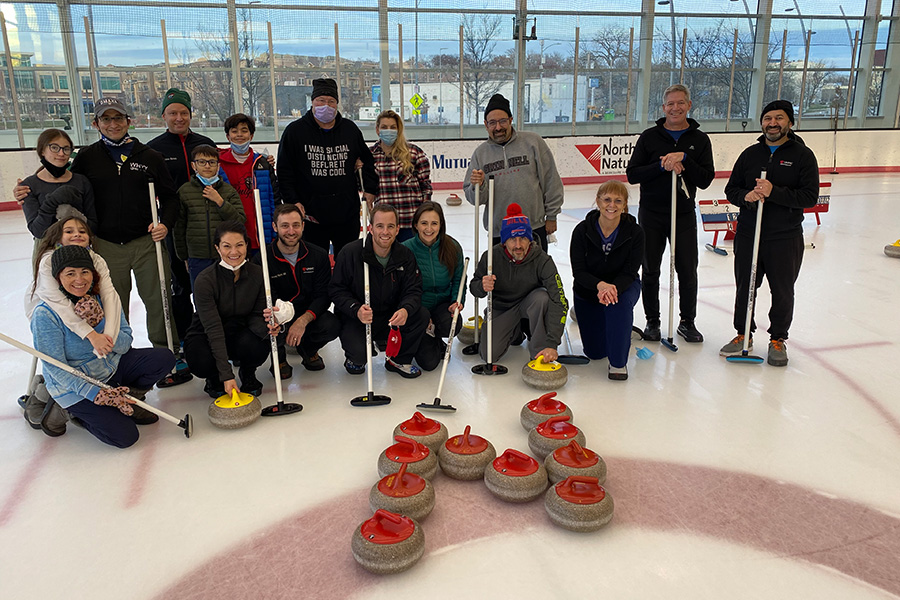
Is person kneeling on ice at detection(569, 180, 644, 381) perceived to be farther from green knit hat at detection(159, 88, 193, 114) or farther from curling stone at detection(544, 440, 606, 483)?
green knit hat at detection(159, 88, 193, 114)

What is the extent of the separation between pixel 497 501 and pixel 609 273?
167 cm

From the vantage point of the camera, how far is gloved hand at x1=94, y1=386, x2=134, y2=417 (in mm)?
2611

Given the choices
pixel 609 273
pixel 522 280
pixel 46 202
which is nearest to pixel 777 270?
pixel 609 273

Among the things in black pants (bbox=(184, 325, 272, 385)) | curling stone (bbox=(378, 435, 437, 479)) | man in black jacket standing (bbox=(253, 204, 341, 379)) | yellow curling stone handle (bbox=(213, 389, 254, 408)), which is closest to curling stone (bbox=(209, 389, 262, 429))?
yellow curling stone handle (bbox=(213, 389, 254, 408))

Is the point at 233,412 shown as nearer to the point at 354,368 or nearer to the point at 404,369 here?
the point at 354,368

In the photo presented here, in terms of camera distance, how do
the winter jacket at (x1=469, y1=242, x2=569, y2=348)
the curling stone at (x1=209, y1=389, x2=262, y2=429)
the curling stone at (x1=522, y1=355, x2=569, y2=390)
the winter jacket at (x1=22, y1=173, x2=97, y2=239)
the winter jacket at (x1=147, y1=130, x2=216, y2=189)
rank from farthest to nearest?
the winter jacket at (x1=147, y1=130, x2=216, y2=189), the winter jacket at (x1=469, y1=242, x2=569, y2=348), the curling stone at (x1=522, y1=355, x2=569, y2=390), the winter jacket at (x1=22, y1=173, x2=97, y2=239), the curling stone at (x1=209, y1=389, x2=262, y2=429)

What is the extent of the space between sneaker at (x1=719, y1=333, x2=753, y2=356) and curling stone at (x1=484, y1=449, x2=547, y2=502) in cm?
188

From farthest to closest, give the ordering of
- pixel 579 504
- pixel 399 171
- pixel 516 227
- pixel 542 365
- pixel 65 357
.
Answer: pixel 399 171 → pixel 516 227 → pixel 542 365 → pixel 65 357 → pixel 579 504

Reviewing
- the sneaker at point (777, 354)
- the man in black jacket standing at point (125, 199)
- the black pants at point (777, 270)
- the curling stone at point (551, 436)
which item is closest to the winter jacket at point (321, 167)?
the man in black jacket standing at point (125, 199)

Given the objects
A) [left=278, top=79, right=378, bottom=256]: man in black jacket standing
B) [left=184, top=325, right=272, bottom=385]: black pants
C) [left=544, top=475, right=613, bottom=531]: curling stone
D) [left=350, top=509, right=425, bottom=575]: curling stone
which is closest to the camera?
[left=350, top=509, right=425, bottom=575]: curling stone

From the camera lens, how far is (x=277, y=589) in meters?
1.85

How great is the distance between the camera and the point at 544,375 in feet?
10.4

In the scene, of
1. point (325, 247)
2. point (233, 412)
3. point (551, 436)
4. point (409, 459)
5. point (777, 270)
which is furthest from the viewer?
point (325, 247)

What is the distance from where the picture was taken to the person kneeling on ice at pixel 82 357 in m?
2.55
